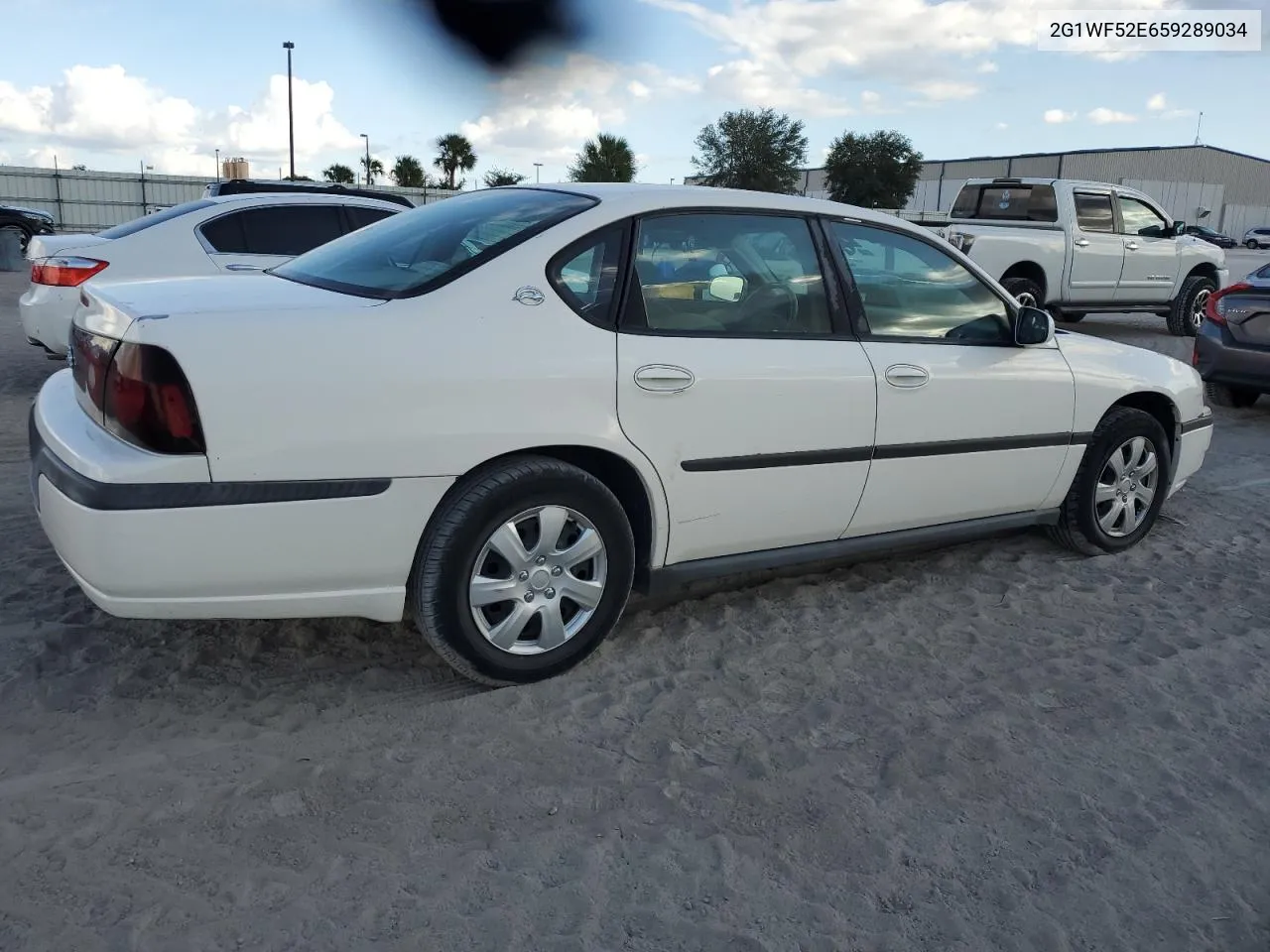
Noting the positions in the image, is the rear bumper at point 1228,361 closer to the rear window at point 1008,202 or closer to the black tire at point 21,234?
the rear window at point 1008,202

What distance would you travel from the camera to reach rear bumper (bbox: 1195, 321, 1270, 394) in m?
7.73

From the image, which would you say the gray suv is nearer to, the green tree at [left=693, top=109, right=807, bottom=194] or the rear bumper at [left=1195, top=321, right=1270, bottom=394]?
the green tree at [left=693, top=109, right=807, bottom=194]

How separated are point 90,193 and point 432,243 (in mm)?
31254

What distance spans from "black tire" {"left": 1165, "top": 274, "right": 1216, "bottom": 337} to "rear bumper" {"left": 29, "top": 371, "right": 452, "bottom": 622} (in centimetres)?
1273

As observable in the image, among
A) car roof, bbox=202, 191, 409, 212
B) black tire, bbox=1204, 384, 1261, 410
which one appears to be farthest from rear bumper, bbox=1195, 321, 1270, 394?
car roof, bbox=202, 191, 409, 212

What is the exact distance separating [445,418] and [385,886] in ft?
4.03

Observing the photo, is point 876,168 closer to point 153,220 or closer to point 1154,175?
point 1154,175

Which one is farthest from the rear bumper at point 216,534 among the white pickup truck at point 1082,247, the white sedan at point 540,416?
the white pickup truck at point 1082,247

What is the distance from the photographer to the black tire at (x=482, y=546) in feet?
9.53

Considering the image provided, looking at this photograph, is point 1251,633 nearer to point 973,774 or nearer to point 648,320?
point 973,774

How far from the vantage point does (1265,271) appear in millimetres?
8258

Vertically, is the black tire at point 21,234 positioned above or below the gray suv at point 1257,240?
below

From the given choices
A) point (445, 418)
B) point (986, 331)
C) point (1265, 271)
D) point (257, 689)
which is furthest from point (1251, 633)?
point (1265, 271)

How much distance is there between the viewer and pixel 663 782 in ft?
8.89
